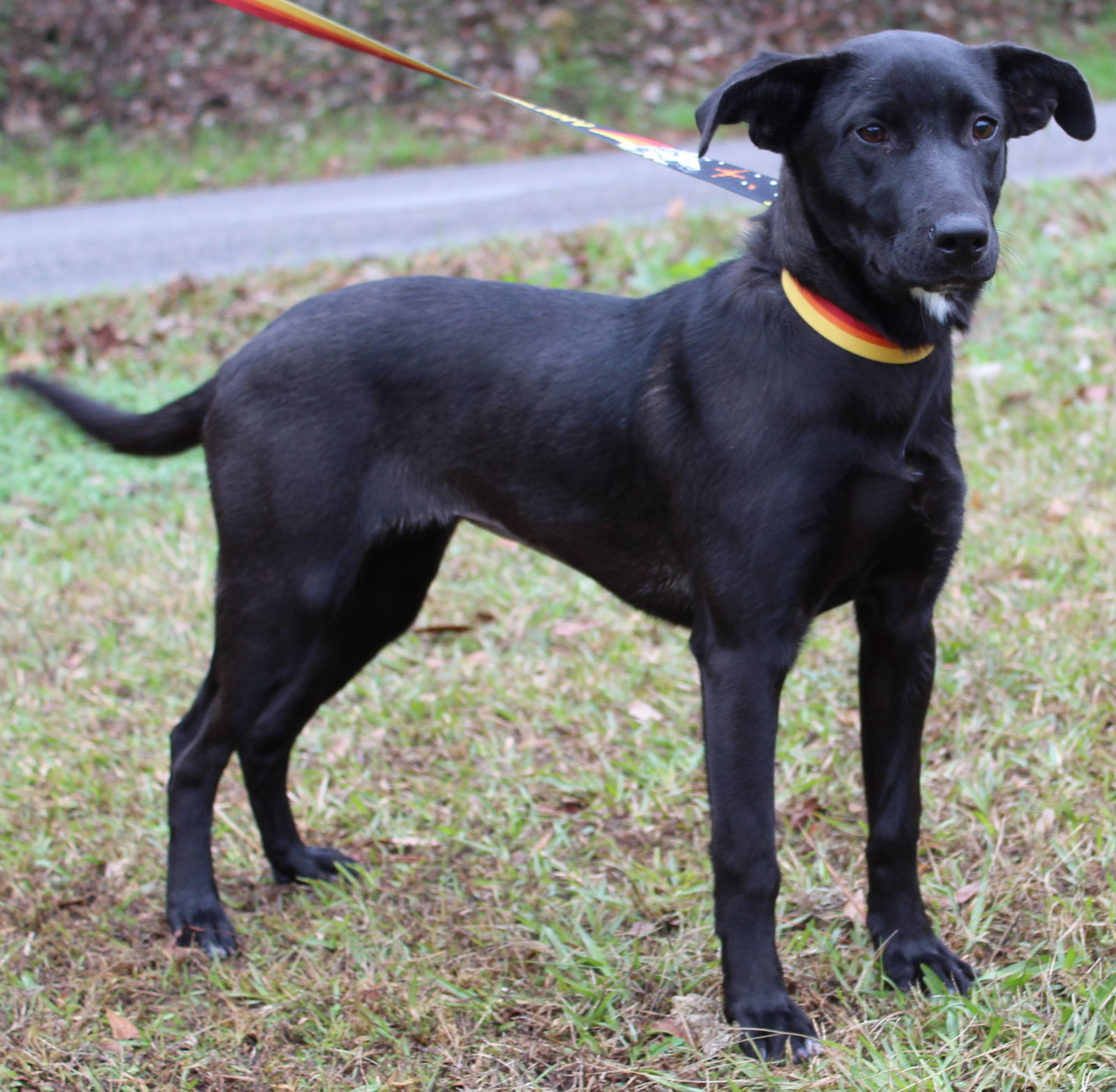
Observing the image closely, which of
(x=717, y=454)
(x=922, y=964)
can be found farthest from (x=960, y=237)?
(x=922, y=964)

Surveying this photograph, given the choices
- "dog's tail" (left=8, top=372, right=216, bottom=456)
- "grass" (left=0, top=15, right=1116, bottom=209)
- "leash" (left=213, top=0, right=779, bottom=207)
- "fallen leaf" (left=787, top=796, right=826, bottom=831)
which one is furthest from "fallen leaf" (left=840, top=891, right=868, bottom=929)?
"grass" (left=0, top=15, right=1116, bottom=209)

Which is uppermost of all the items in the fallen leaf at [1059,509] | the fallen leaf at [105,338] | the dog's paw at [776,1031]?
the fallen leaf at [1059,509]

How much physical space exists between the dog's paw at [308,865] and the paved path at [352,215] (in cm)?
429

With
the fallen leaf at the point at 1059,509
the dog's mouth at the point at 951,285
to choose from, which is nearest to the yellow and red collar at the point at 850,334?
the dog's mouth at the point at 951,285

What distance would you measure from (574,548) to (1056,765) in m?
1.25

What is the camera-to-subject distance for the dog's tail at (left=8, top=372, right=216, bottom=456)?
10.0ft

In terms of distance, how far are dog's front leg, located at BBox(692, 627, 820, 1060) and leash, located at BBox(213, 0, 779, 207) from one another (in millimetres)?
924

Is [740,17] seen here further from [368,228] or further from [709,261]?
[709,261]

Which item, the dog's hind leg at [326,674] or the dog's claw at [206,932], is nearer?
the dog's claw at [206,932]

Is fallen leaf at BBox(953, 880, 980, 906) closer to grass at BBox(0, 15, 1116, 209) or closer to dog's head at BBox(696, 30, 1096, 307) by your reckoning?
→ dog's head at BBox(696, 30, 1096, 307)

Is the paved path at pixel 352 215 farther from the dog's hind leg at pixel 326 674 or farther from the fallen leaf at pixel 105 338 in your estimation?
the dog's hind leg at pixel 326 674

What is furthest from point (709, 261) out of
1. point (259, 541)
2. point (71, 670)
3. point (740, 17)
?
point (740, 17)

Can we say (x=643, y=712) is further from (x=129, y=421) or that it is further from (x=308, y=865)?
(x=129, y=421)

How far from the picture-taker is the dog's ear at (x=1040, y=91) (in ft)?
7.75
